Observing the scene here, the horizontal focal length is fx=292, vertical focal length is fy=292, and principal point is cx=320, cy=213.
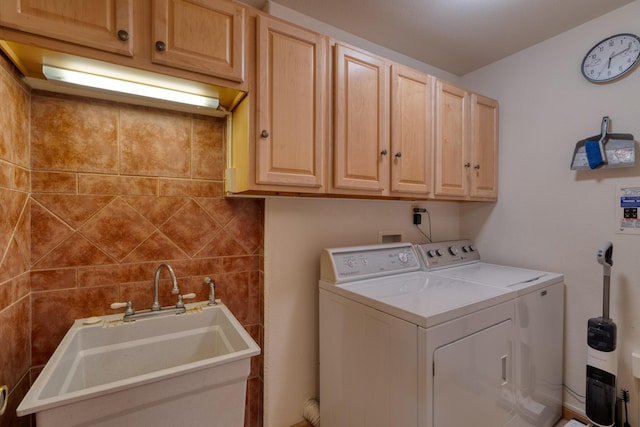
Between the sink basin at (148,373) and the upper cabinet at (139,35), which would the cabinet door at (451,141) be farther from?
the sink basin at (148,373)

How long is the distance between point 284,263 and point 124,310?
0.81 meters

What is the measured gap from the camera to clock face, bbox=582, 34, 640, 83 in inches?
65.7

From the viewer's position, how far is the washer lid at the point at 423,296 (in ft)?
3.84

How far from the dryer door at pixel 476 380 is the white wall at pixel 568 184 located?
86cm

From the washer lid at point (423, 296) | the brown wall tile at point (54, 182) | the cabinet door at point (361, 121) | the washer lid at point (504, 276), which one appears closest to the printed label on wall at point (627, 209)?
the washer lid at point (504, 276)

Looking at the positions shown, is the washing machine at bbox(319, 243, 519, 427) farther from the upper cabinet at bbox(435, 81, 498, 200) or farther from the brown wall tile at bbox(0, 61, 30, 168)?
the brown wall tile at bbox(0, 61, 30, 168)

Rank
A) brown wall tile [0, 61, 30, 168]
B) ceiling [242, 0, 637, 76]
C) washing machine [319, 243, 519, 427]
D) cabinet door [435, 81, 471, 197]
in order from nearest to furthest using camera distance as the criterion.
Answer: brown wall tile [0, 61, 30, 168] → washing machine [319, 243, 519, 427] → ceiling [242, 0, 637, 76] → cabinet door [435, 81, 471, 197]

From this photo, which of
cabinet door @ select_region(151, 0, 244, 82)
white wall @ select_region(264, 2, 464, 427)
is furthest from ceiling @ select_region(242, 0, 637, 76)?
cabinet door @ select_region(151, 0, 244, 82)

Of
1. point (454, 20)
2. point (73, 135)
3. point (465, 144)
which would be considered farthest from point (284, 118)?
point (465, 144)

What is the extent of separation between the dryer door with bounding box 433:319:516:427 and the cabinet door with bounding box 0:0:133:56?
64.3 inches

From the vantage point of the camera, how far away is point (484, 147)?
222 centimetres

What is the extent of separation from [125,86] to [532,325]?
7.60ft

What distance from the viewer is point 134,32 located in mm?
1058

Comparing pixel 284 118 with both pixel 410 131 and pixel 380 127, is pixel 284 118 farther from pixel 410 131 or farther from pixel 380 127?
pixel 410 131
